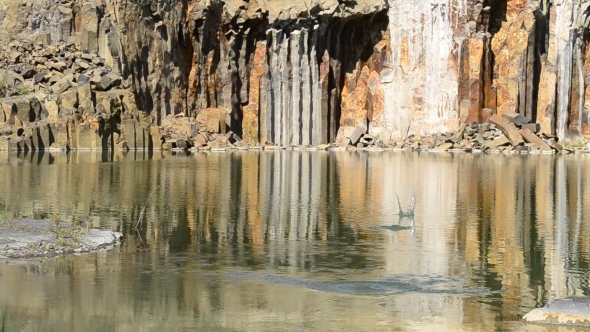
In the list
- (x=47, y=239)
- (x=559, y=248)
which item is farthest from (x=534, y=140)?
(x=47, y=239)

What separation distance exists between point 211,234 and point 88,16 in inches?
1704

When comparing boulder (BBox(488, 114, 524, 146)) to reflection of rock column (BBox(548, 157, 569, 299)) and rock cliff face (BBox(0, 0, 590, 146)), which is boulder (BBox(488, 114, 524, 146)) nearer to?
rock cliff face (BBox(0, 0, 590, 146))

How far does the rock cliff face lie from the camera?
62906 mm

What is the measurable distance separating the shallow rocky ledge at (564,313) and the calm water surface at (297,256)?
320 mm

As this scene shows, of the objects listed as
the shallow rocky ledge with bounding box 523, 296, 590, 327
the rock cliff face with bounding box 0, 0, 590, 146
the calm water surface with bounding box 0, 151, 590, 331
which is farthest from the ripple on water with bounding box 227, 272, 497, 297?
the rock cliff face with bounding box 0, 0, 590, 146

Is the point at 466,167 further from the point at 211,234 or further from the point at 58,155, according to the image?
the point at 211,234

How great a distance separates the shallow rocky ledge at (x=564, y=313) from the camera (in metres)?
12.1

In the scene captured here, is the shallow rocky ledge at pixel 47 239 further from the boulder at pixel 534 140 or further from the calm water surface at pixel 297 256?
the boulder at pixel 534 140

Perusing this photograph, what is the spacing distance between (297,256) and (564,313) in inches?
242

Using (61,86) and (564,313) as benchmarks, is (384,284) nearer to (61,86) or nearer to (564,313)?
(564,313)

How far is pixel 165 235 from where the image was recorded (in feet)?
64.8

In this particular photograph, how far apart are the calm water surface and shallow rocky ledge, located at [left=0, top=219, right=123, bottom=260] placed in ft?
1.39

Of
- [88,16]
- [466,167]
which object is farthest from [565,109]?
[88,16]

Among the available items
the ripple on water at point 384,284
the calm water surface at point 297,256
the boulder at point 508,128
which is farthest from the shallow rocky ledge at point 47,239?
the boulder at point 508,128
